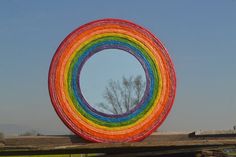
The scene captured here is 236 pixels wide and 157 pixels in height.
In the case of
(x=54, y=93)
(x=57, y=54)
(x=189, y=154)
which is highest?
(x=57, y=54)

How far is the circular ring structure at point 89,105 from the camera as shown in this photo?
7996 millimetres

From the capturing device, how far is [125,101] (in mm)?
8242

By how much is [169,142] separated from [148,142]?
0.34m

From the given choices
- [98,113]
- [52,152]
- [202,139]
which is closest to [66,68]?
[98,113]

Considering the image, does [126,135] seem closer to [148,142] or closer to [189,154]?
[148,142]

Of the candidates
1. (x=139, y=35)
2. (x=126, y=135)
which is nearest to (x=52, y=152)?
(x=126, y=135)

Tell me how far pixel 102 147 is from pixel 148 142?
0.76 meters

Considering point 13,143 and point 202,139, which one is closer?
point 13,143

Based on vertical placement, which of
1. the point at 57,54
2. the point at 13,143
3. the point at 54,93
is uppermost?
the point at 57,54

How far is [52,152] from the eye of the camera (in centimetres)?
805

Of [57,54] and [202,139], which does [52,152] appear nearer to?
[57,54]

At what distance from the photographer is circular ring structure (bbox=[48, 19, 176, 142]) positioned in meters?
8.00

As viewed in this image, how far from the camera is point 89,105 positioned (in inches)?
317

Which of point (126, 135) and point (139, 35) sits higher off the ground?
point (139, 35)
